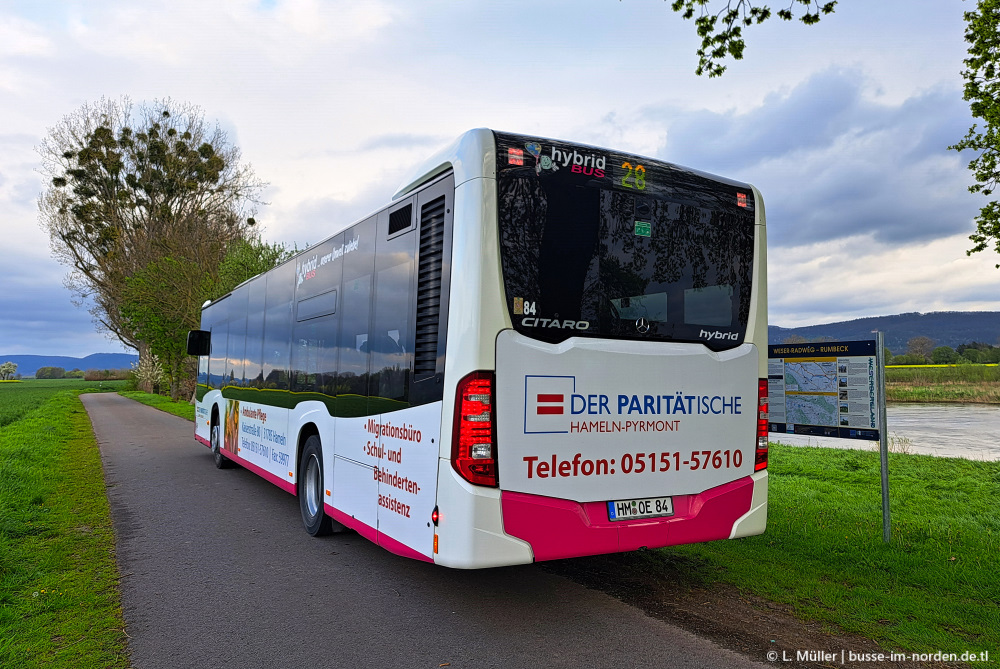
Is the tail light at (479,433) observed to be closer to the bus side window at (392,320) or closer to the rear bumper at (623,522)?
the rear bumper at (623,522)

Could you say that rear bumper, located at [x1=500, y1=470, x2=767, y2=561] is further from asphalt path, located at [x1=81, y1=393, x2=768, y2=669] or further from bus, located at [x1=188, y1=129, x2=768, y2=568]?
asphalt path, located at [x1=81, y1=393, x2=768, y2=669]

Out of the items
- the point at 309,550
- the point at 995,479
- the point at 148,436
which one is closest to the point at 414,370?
the point at 309,550

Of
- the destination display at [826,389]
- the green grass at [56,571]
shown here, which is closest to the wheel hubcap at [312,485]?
the green grass at [56,571]

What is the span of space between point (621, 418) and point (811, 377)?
311 cm

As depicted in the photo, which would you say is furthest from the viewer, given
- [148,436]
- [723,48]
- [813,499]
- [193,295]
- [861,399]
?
[193,295]

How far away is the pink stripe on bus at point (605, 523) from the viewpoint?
4.09 m

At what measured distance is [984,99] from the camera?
347 inches

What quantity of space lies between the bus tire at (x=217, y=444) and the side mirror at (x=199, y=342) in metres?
1.40

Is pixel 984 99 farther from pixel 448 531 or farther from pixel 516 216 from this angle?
pixel 448 531

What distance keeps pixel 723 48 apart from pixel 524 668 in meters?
6.82

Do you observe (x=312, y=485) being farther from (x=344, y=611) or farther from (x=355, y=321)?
(x=344, y=611)

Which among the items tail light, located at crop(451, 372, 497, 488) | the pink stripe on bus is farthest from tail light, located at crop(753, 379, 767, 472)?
tail light, located at crop(451, 372, 497, 488)

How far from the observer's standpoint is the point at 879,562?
541 cm

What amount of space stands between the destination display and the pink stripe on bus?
181 centimetres
